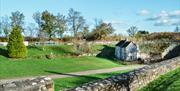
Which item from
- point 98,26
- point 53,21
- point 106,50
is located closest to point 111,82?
point 106,50

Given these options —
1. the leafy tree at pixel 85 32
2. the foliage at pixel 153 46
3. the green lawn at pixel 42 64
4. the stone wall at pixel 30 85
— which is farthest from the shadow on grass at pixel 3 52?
the stone wall at pixel 30 85

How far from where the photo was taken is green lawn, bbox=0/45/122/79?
45.8 m

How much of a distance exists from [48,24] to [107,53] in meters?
21.0

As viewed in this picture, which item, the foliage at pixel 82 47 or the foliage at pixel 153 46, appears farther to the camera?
the foliage at pixel 153 46

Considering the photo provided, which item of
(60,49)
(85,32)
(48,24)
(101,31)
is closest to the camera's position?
(60,49)

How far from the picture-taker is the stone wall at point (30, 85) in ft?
22.0

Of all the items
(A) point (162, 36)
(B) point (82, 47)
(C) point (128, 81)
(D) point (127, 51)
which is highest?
(A) point (162, 36)

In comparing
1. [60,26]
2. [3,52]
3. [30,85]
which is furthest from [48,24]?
[30,85]

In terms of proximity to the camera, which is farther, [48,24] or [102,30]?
[102,30]

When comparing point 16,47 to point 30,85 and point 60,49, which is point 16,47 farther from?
point 30,85

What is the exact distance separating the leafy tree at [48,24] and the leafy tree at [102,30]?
46.1 ft

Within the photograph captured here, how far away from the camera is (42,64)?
52875 millimetres

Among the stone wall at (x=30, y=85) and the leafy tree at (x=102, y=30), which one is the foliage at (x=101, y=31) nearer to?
the leafy tree at (x=102, y=30)

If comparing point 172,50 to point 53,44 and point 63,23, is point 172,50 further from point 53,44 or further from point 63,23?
point 63,23
